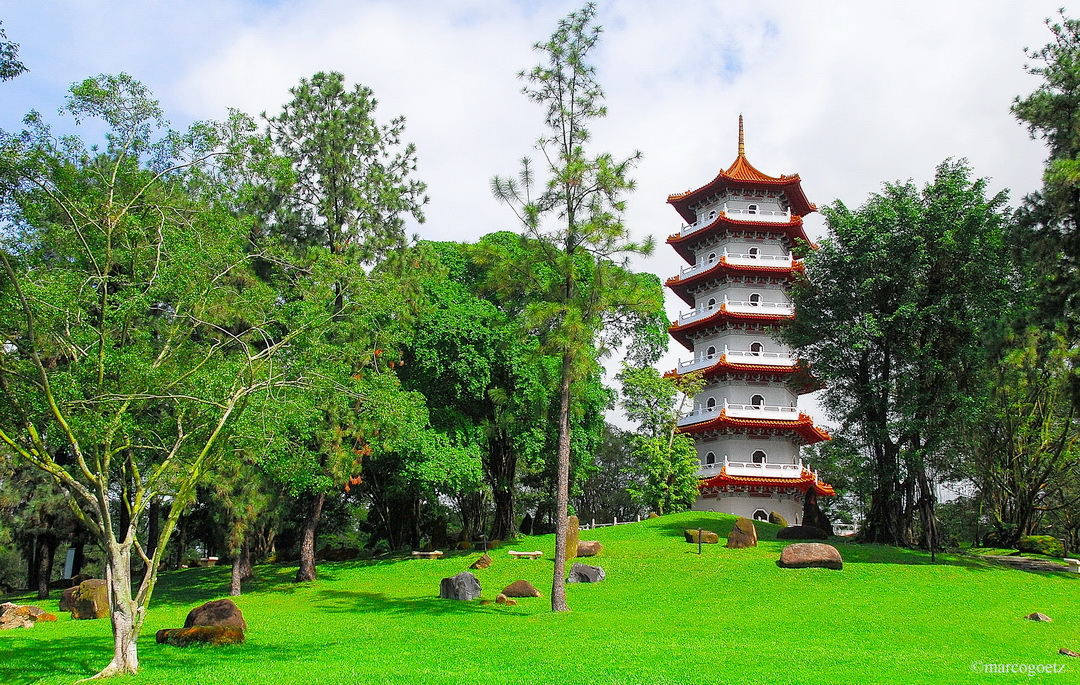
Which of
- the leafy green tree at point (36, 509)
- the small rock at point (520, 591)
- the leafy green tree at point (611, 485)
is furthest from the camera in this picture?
the leafy green tree at point (611, 485)

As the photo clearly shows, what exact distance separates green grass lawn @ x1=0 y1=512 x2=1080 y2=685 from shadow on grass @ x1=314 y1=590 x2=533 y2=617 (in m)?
0.08

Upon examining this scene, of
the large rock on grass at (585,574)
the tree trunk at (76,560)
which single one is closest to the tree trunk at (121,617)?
the large rock on grass at (585,574)

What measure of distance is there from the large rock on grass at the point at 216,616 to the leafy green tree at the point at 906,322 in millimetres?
21301

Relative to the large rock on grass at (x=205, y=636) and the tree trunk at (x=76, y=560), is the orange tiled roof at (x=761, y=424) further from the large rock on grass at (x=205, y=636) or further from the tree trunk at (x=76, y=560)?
the large rock on grass at (x=205, y=636)

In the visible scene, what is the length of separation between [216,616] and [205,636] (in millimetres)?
415

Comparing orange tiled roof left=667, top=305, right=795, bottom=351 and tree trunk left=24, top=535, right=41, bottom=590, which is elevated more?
orange tiled roof left=667, top=305, right=795, bottom=351

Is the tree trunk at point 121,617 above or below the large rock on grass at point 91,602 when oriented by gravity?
above

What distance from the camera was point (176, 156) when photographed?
1319 cm

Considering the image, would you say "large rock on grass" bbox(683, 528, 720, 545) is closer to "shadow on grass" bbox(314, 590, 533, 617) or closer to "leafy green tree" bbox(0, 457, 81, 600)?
"shadow on grass" bbox(314, 590, 533, 617)

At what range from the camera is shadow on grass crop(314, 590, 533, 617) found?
58.2ft

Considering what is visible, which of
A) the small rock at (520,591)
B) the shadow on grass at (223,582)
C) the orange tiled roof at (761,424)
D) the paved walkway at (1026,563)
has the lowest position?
the shadow on grass at (223,582)

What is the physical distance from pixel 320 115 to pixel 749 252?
2340 cm

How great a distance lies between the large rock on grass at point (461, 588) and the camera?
768 inches

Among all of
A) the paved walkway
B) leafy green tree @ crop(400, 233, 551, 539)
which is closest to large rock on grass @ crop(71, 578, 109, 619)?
leafy green tree @ crop(400, 233, 551, 539)
